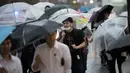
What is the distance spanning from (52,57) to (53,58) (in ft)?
0.07

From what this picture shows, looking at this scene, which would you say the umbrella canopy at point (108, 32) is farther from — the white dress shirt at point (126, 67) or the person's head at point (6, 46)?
the person's head at point (6, 46)

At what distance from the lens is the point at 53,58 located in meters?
5.40

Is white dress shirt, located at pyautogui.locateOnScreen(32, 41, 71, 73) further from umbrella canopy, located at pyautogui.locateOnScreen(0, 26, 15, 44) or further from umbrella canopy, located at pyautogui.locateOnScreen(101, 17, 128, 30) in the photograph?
umbrella canopy, located at pyautogui.locateOnScreen(101, 17, 128, 30)

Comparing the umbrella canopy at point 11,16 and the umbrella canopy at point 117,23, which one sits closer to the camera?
the umbrella canopy at point 11,16

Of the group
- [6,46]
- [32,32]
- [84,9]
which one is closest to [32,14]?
[32,32]

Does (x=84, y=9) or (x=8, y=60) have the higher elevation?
(x=8, y=60)

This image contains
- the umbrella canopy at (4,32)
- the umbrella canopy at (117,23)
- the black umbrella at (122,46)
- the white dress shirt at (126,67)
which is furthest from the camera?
the umbrella canopy at (117,23)

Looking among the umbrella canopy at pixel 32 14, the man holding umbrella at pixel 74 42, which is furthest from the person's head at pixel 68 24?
the umbrella canopy at pixel 32 14

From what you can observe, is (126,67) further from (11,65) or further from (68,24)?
(68,24)

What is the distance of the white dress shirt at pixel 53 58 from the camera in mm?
5383

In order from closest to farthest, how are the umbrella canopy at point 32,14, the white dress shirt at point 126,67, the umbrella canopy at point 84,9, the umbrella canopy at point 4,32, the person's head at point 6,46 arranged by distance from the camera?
the white dress shirt at point 126,67 → the umbrella canopy at point 4,32 → the person's head at point 6,46 → the umbrella canopy at point 32,14 → the umbrella canopy at point 84,9

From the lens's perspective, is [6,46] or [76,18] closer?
[6,46]

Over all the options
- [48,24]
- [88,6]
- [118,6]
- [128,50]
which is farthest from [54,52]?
[88,6]

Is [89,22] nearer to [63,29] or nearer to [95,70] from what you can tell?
[95,70]
